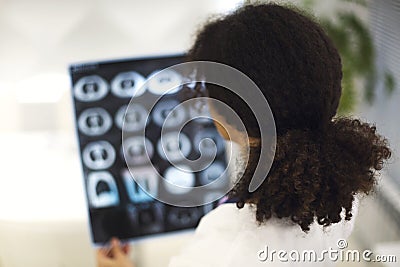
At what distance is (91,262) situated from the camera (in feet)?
5.33

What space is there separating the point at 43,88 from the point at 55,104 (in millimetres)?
57

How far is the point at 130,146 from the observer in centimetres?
157

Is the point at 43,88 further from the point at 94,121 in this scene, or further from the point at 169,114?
the point at 169,114

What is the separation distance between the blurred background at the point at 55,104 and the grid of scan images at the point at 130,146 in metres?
0.07

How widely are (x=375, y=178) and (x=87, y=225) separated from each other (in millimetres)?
897

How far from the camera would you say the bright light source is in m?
1.58

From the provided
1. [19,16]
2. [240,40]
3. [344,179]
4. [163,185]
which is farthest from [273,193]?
[19,16]

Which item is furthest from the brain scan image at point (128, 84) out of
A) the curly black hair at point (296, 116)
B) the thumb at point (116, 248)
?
the curly black hair at point (296, 116)

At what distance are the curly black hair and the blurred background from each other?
26.0 inches

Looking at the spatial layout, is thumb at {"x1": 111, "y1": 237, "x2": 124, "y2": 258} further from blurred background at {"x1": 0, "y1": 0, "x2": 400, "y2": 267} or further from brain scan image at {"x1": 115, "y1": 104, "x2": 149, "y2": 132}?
brain scan image at {"x1": 115, "y1": 104, "x2": 149, "y2": 132}

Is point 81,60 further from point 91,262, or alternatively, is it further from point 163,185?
point 91,262

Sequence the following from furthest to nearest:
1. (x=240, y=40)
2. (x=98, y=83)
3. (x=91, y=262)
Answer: (x=91, y=262)
(x=98, y=83)
(x=240, y=40)

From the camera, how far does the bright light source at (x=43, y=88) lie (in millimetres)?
1585

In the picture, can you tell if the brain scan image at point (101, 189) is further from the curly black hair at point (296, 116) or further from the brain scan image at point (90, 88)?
the curly black hair at point (296, 116)
